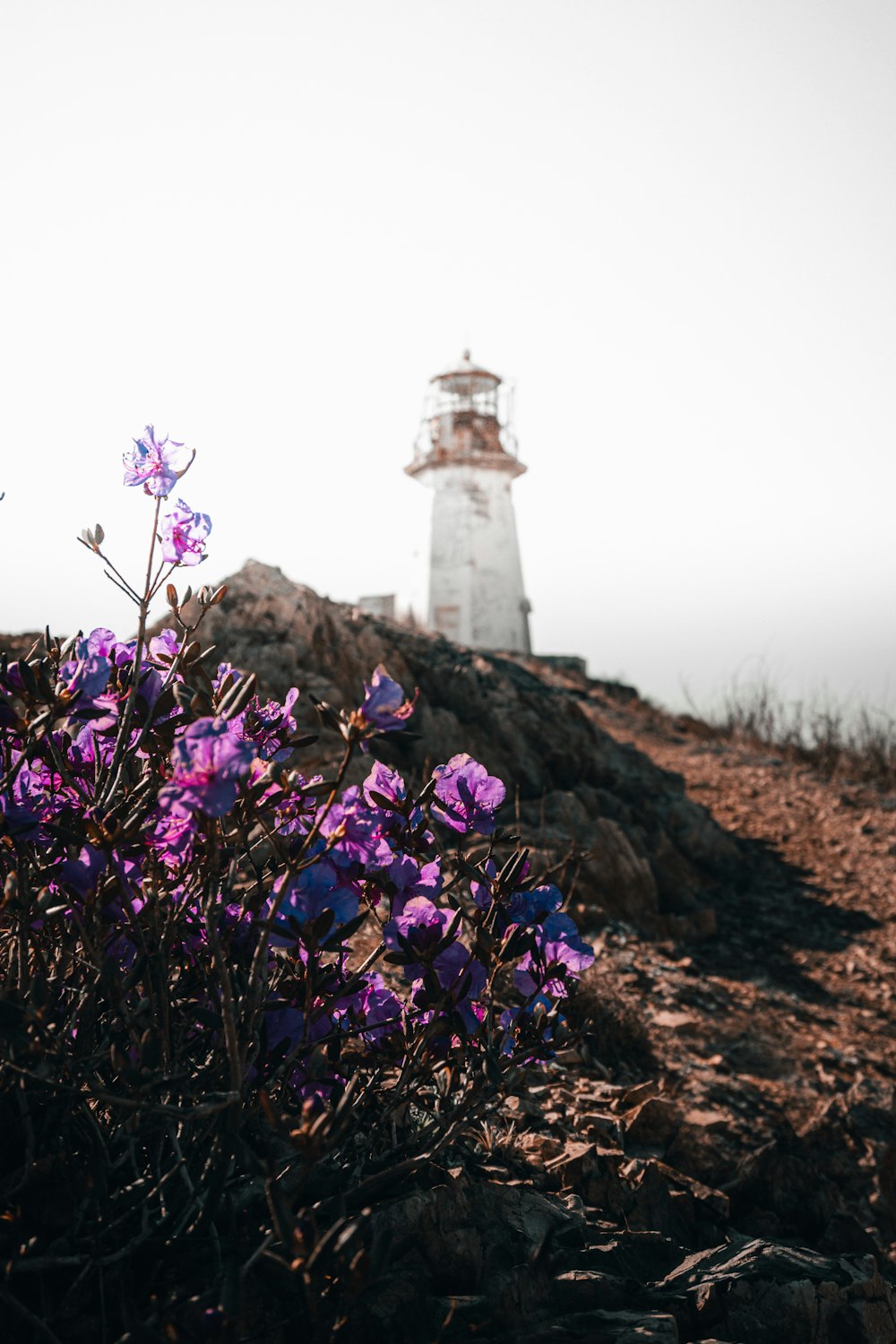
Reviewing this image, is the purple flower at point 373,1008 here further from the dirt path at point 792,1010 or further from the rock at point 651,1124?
the dirt path at point 792,1010

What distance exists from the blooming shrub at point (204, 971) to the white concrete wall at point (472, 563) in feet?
66.4

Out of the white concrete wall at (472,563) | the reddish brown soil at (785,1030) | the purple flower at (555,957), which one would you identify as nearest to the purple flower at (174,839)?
the purple flower at (555,957)

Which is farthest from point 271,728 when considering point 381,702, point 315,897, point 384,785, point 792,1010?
point 792,1010

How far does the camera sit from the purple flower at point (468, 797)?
1.73 m

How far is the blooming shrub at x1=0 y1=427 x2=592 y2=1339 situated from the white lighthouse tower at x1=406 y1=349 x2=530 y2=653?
2028 centimetres

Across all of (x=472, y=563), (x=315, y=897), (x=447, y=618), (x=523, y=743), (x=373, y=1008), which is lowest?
(x=373, y=1008)

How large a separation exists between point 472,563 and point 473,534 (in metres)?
0.67

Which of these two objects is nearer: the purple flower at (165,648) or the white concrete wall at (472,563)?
the purple flower at (165,648)

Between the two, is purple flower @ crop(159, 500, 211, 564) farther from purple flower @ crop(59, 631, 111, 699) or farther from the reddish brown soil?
the reddish brown soil

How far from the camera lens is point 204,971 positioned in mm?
1705

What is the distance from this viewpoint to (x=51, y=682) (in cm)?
159

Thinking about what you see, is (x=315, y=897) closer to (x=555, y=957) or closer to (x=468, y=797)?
(x=468, y=797)

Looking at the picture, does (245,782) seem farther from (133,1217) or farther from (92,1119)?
(133,1217)

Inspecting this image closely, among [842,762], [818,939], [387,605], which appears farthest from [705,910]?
[387,605]
